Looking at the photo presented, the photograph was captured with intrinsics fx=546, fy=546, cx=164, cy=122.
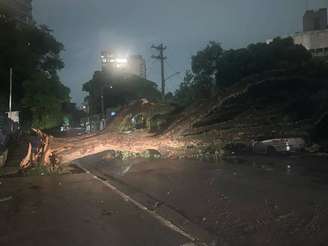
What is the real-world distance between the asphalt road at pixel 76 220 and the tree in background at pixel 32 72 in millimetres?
43703

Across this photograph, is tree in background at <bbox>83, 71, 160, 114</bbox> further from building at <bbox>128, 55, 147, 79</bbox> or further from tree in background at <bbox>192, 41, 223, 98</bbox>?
tree in background at <bbox>192, 41, 223, 98</bbox>

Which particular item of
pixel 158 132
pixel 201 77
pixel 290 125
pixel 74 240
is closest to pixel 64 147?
pixel 158 132

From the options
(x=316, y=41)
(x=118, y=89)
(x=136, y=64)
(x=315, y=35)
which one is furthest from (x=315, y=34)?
(x=136, y=64)

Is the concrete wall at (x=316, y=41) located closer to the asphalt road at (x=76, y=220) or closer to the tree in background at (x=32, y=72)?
the tree in background at (x=32, y=72)

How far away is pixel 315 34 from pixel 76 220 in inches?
Answer: 2631

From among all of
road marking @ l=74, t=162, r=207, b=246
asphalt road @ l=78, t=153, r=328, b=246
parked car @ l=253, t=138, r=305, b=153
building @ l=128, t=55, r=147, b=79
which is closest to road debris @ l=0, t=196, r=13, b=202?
road marking @ l=74, t=162, r=207, b=246

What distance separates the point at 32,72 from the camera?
62.8 metres

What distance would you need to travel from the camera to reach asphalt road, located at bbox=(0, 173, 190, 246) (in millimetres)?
8906

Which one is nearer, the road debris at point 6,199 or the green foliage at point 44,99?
the road debris at point 6,199

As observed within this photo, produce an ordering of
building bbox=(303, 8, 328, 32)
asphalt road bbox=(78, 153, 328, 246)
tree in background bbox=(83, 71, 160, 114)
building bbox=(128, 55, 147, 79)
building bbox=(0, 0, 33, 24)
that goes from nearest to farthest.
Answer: asphalt road bbox=(78, 153, 328, 246)
building bbox=(303, 8, 328, 32)
building bbox=(0, 0, 33, 24)
tree in background bbox=(83, 71, 160, 114)
building bbox=(128, 55, 147, 79)

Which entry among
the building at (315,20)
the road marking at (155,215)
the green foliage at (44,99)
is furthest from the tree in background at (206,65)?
the road marking at (155,215)

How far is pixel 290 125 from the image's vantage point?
23016 millimetres

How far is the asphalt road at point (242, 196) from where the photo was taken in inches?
347

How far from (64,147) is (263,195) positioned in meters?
16.8
